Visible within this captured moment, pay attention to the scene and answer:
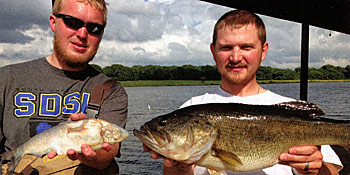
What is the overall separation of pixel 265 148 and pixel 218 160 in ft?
1.60

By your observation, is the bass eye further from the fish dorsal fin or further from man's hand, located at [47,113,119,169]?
the fish dorsal fin

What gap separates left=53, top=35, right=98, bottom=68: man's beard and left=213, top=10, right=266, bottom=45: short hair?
155 cm

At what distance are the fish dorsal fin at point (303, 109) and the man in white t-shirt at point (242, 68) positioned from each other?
301 mm

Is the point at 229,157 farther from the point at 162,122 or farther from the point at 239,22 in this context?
the point at 239,22

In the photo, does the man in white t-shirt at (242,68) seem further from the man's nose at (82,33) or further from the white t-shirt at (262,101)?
the man's nose at (82,33)

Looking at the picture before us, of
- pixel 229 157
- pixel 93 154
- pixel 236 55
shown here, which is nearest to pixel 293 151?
pixel 229 157

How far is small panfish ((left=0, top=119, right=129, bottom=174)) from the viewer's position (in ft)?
8.25

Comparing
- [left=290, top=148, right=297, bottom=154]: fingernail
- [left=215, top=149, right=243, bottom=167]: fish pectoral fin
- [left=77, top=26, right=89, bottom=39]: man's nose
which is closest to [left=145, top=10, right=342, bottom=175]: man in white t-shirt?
[left=290, top=148, right=297, bottom=154]: fingernail

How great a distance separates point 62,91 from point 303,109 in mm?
2652

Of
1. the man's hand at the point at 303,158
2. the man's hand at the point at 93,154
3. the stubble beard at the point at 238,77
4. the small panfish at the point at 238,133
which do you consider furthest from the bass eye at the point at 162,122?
the man's hand at the point at 303,158

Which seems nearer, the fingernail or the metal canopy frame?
the fingernail

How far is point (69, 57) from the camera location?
310 cm

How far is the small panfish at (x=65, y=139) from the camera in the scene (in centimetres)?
251

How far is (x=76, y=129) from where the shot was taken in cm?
252
